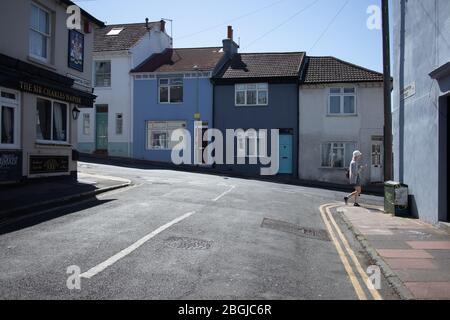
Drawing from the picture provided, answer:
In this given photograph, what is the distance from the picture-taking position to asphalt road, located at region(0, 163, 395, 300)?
593 cm

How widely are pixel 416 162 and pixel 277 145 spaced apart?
1637 cm

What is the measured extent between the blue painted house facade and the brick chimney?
1.28 metres

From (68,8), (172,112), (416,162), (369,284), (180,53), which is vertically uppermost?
(180,53)

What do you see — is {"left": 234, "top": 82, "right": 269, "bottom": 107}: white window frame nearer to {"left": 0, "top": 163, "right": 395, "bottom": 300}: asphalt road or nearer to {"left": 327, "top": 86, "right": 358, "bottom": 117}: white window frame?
{"left": 327, "top": 86, "right": 358, "bottom": 117}: white window frame

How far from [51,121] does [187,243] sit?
1042cm

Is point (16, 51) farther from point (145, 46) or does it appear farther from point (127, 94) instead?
point (145, 46)

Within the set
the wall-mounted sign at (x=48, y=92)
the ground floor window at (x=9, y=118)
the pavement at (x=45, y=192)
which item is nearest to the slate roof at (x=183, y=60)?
the wall-mounted sign at (x=48, y=92)

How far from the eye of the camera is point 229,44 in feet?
111

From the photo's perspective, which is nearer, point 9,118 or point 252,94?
point 9,118

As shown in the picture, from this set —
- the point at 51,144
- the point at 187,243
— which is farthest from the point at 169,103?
the point at 187,243

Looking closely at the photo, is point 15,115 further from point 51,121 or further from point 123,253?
point 123,253

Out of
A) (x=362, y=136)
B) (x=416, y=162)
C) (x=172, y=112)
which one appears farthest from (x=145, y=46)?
(x=416, y=162)

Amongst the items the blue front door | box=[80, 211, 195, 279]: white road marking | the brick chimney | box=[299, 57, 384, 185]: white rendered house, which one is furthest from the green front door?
box=[80, 211, 195, 279]: white road marking

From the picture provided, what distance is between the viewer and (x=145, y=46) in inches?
1346
